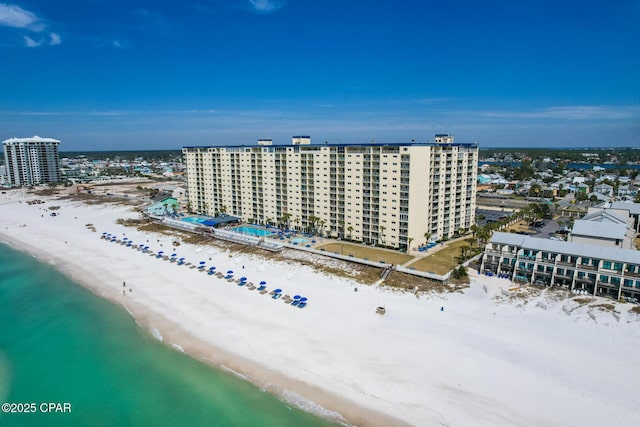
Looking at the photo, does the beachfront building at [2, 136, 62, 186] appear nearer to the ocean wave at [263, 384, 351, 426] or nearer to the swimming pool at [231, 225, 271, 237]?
the swimming pool at [231, 225, 271, 237]

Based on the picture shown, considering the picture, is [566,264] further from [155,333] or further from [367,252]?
[155,333]

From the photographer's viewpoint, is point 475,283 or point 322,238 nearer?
point 475,283

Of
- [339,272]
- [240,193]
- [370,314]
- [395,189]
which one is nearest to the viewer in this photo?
[370,314]

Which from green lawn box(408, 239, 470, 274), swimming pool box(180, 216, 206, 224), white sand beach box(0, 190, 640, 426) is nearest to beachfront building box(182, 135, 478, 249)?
green lawn box(408, 239, 470, 274)

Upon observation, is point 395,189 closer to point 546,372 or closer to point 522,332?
point 522,332

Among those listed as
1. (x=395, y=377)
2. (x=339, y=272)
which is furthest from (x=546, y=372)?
(x=339, y=272)

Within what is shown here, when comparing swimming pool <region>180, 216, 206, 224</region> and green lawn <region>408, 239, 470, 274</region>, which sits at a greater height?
swimming pool <region>180, 216, 206, 224</region>

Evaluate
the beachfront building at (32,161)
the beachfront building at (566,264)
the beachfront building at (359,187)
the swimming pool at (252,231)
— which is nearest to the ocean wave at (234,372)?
the beachfront building at (566,264)
